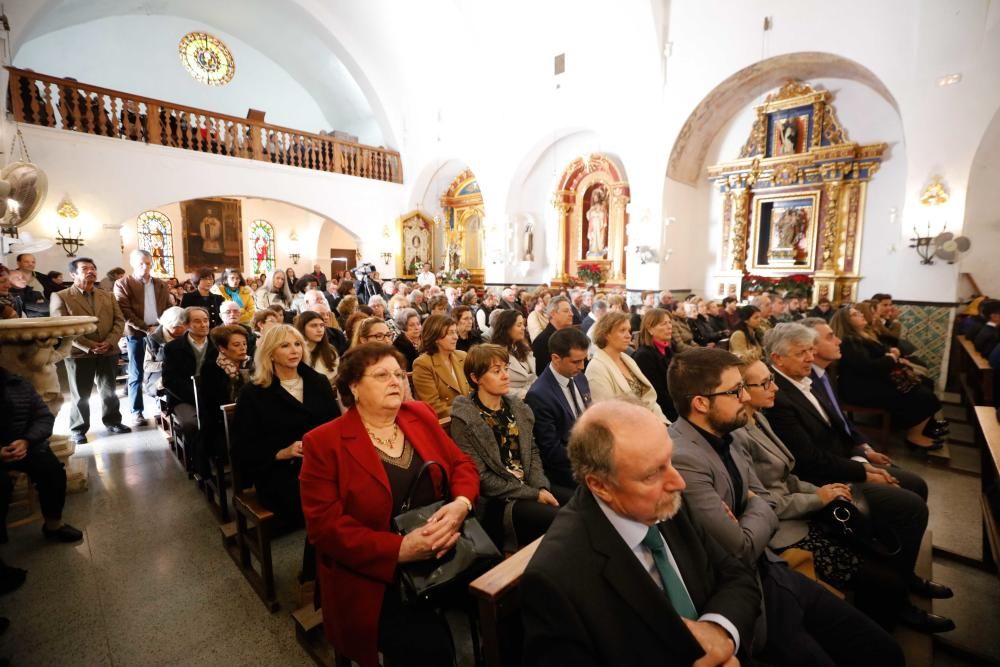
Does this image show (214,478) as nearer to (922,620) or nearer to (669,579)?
(669,579)

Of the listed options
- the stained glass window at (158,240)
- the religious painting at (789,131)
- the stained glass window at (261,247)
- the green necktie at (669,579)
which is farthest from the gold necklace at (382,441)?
the stained glass window at (261,247)

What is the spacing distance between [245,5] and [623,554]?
1734 centimetres

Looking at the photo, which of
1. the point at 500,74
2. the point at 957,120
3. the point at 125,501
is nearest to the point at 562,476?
the point at 125,501

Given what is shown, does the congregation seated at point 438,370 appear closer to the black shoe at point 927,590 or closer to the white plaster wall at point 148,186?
the black shoe at point 927,590

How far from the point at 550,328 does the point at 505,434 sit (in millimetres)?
2972

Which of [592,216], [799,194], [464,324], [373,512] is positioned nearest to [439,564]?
[373,512]

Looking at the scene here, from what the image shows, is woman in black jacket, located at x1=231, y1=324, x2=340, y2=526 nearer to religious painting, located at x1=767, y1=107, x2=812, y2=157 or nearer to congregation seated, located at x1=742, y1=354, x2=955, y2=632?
congregation seated, located at x1=742, y1=354, x2=955, y2=632

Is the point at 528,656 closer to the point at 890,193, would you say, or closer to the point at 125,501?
the point at 125,501

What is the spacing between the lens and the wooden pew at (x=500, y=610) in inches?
52.9

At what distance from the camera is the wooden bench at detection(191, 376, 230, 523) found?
322cm

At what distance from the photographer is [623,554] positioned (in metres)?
1.19

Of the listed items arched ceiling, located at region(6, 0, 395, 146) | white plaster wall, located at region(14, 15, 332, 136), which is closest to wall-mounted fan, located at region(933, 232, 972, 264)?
arched ceiling, located at region(6, 0, 395, 146)

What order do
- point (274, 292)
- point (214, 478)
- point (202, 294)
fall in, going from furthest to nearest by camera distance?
1. point (274, 292)
2. point (202, 294)
3. point (214, 478)

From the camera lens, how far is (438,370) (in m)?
3.43
